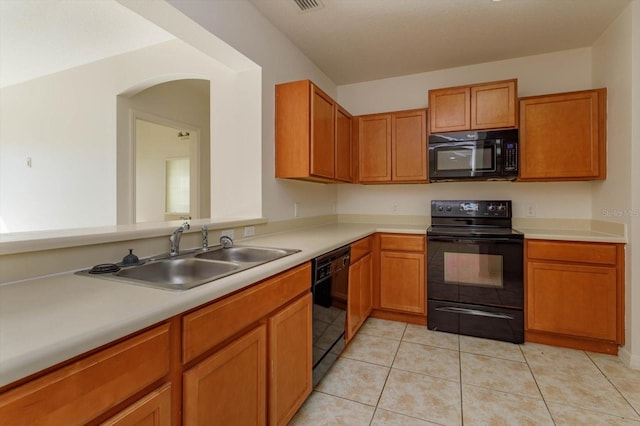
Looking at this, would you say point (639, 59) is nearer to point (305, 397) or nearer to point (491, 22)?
point (491, 22)

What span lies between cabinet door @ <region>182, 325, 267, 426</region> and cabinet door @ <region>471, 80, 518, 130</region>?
8.61 ft

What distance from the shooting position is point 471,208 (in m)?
3.11

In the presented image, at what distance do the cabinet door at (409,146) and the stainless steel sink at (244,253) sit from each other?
1.91 m

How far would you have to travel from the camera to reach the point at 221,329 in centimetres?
109

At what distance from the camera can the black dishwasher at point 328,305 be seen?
71.7 inches

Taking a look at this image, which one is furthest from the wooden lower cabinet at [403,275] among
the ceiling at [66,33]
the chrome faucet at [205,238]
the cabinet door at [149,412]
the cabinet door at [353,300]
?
the ceiling at [66,33]

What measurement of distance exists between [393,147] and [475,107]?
0.83 meters

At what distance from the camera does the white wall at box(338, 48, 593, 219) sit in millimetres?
2936

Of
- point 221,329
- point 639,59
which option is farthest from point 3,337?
point 639,59

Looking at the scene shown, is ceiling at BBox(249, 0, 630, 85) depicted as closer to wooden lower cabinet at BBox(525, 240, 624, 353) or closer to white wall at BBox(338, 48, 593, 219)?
white wall at BBox(338, 48, 593, 219)

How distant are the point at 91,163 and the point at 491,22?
409 centimetres

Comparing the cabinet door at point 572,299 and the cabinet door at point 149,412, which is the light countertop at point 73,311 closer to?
the cabinet door at point 149,412

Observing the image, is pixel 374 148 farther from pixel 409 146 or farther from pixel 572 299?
pixel 572 299

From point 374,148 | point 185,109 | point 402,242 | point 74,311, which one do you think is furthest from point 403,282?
point 185,109
